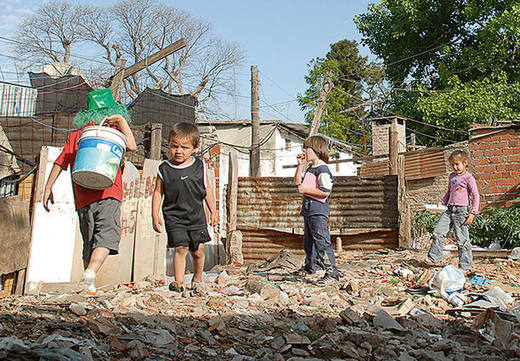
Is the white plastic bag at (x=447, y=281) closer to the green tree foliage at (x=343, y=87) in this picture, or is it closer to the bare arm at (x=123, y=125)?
the bare arm at (x=123, y=125)

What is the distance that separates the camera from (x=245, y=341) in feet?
9.82

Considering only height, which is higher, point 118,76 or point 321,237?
point 118,76

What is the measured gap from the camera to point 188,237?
4504mm

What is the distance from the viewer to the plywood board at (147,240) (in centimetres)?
759

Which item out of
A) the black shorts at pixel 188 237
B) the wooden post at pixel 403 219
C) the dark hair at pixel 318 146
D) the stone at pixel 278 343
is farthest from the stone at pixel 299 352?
the wooden post at pixel 403 219

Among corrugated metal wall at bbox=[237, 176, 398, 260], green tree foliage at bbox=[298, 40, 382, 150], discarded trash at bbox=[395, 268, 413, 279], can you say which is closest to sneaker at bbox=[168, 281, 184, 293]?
discarded trash at bbox=[395, 268, 413, 279]

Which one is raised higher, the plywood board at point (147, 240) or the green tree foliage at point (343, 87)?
the green tree foliage at point (343, 87)

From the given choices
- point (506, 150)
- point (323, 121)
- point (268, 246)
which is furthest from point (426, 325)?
point (323, 121)

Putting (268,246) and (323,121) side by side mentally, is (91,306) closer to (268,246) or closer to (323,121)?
(268,246)

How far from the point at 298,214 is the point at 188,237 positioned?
5.45 m

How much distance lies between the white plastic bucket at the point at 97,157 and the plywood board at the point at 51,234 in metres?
2.99

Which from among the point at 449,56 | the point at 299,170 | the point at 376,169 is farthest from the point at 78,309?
the point at 449,56

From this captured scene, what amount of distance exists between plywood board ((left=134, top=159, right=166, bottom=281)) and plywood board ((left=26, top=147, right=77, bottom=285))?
101 centimetres

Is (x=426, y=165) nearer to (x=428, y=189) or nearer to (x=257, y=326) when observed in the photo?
(x=428, y=189)
